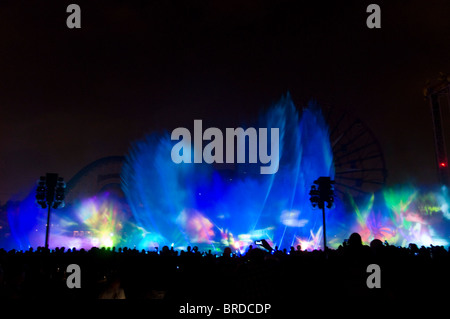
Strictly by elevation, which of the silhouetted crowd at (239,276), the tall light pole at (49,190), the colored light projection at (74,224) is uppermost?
the colored light projection at (74,224)

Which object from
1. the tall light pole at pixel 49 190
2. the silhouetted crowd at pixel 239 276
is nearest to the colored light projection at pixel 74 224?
the tall light pole at pixel 49 190

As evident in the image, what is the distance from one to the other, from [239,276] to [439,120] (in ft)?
132

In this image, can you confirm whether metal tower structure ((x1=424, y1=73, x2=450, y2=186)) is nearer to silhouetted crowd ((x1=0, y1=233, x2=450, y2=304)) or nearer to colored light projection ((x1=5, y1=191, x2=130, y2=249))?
silhouetted crowd ((x1=0, y1=233, x2=450, y2=304))

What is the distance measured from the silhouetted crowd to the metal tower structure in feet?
98.4

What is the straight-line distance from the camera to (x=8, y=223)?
190 ft

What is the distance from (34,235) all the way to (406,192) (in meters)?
52.8

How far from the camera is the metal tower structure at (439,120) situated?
35.6 meters

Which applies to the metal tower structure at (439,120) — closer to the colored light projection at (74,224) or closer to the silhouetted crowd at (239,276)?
the silhouetted crowd at (239,276)

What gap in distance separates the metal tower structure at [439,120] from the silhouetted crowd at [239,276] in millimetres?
29998

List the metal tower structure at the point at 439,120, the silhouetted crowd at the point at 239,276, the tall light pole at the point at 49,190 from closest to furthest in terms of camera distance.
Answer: the silhouetted crowd at the point at 239,276
the tall light pole at the point at 49,190
the metal tower structure at the point at 439,120

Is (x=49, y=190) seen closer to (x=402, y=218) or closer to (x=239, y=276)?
(x=239, y=276)

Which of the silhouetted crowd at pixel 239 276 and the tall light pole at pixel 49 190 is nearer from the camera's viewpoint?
the silhouetted crowd at pixel 239 276

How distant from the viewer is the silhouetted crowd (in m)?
4.76

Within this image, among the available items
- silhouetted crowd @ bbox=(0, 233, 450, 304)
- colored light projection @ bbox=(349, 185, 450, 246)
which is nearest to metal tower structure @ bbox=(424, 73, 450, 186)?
colored light projection @ bbox=(349, 185, 450, 246)
